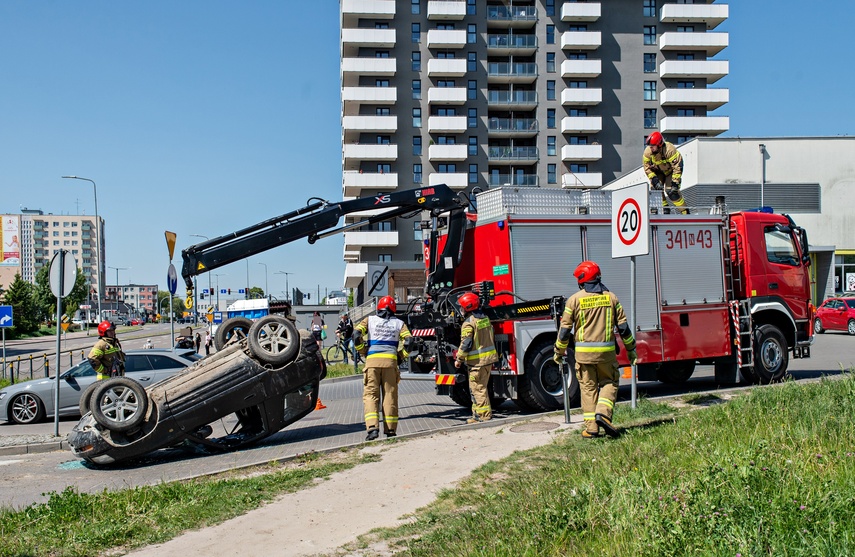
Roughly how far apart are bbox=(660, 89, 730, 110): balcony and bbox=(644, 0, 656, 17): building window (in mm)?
7256

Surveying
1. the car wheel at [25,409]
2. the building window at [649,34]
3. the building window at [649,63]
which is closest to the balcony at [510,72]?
the building window at [649,63]

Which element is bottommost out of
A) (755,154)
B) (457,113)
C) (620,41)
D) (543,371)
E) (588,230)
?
(543,371)

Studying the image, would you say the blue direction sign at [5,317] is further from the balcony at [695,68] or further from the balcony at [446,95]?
the balcony at [695,68]

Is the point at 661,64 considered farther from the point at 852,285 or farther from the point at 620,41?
the point at 852,285

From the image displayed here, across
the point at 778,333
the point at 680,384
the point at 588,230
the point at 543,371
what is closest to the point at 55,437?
the point at 543,371

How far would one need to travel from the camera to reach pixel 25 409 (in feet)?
49.8

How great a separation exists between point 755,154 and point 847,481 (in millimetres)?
38672

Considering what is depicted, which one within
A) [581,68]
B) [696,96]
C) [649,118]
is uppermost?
[581,68]

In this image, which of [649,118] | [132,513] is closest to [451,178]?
[649,118]

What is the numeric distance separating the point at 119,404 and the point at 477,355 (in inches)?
184

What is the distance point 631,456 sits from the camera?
6602 millimetres

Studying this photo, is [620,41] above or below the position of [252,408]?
above

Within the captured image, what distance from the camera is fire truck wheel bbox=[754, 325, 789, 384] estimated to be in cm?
1299

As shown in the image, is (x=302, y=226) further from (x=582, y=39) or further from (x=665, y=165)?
(x=582, y=39)
